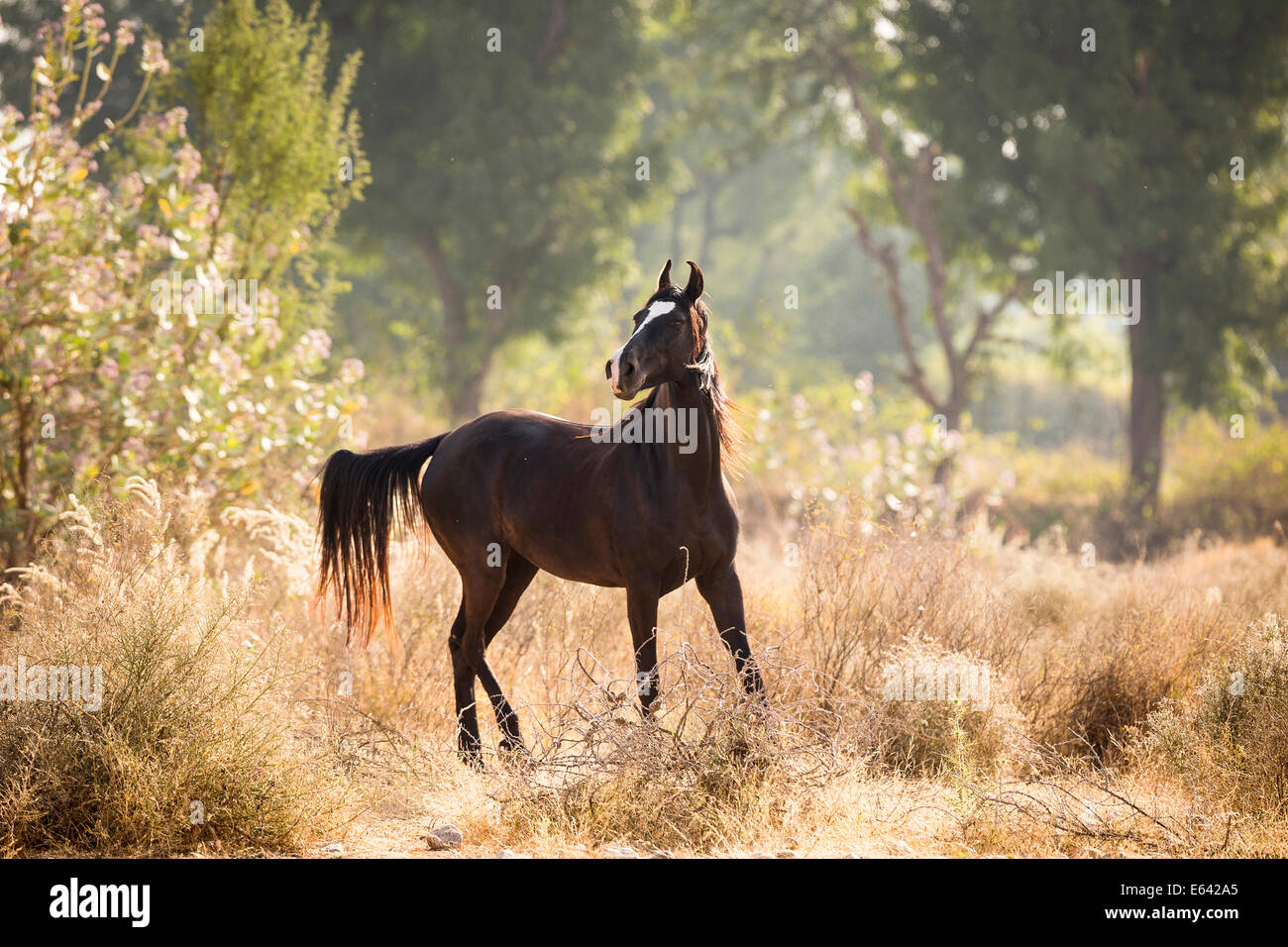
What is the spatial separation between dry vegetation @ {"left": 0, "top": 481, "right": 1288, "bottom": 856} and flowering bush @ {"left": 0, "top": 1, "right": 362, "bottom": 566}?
1125 millimetres

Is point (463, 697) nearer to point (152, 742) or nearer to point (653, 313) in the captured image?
point (152, 742)

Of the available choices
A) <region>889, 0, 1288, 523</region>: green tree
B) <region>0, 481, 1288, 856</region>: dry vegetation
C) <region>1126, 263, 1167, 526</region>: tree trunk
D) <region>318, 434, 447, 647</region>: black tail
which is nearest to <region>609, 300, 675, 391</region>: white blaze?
<region>0, 481, 1288, 856</region>: dry vegetation

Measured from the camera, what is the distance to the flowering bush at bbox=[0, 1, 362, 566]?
7.62 metres

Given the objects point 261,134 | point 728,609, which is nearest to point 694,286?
point 728,609

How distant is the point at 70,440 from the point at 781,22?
51.7ft

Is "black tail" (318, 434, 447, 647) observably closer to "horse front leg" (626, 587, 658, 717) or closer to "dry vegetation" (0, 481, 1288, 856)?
"dry vegetation" (0, 481, 1288, 856)

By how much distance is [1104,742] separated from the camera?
6281 millimetres

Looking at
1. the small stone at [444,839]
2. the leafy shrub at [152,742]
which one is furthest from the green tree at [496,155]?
the small stone at [444,839]

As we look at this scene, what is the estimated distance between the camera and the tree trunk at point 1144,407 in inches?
619

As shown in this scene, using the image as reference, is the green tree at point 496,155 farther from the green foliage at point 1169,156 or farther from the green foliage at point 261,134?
the green foliage at point 261,134

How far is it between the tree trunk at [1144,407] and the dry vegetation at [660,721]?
8585 mm
